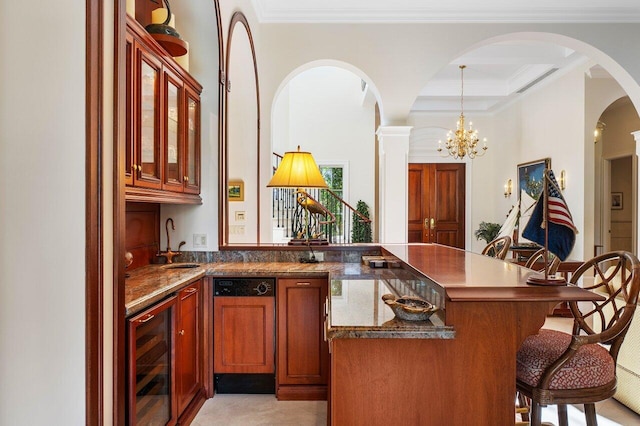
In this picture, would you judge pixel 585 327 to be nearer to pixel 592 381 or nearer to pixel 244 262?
pixel 592 381

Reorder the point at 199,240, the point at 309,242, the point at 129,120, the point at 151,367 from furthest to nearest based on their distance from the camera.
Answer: the point at 309,242 → the point at 199,240 → the point at 129,120 → the point at 151,367

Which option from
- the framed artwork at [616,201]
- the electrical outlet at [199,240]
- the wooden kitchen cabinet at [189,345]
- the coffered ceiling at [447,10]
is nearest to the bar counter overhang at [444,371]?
the wooden kitchen cabinet at [189,345]

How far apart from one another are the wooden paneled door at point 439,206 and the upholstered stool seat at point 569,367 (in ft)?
19.9

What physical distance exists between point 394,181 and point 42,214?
132 inches

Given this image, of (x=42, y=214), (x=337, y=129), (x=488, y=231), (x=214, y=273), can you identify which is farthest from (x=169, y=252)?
(x=488, y=231)

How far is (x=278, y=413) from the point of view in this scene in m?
2.63

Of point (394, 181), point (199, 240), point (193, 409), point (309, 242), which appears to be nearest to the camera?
point (193, 409)

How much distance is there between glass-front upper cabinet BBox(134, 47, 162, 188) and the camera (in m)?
2.22

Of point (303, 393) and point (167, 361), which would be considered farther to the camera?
point (303, 393)

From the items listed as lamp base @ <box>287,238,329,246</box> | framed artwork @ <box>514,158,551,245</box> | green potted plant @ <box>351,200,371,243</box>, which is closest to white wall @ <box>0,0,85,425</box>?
lamp base @ <box>287,238,329,246</box>

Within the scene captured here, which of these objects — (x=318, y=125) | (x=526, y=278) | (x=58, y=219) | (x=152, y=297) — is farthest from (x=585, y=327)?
(x=318, y=125)

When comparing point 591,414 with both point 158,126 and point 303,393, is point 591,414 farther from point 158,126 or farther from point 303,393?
point 158,126

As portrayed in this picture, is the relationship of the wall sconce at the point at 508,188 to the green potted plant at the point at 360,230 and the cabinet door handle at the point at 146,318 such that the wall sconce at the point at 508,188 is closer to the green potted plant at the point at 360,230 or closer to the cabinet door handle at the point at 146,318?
the green potted plant at the point at 360,230

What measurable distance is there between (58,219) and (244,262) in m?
2.07
